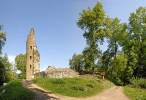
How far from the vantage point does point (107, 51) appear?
207 ft

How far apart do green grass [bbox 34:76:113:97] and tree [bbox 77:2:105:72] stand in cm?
1144

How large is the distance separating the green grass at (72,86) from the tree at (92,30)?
37.5ft

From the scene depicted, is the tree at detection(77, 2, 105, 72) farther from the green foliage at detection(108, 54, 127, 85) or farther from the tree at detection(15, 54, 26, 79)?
the tree at detection(15, 54, 26, 79)

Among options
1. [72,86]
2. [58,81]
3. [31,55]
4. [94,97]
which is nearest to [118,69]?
[31,55]

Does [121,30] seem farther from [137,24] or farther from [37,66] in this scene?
[37,66]

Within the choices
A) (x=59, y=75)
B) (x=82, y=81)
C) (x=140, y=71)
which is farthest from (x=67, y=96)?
(x=140, y=71)

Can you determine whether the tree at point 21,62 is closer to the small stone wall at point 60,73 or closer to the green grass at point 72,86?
the small stone wall at point 60,73

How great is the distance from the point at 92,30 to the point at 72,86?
19979 millimetres

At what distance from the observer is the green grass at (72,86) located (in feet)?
119

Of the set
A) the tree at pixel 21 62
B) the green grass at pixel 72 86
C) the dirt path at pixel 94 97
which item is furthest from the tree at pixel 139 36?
the tree at pixel 21 62

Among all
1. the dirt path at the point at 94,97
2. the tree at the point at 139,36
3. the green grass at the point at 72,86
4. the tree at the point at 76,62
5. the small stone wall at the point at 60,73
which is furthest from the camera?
the tree at the point at 76,62

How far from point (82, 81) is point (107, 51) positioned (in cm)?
2124

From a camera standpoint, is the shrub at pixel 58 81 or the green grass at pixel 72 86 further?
the shrub at pixel 58 81

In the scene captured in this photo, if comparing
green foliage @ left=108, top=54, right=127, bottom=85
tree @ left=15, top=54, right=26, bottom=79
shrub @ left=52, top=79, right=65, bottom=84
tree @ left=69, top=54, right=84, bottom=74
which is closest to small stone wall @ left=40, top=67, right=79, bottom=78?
green foliage @ left=108, top=54, right=127, bottom=85
